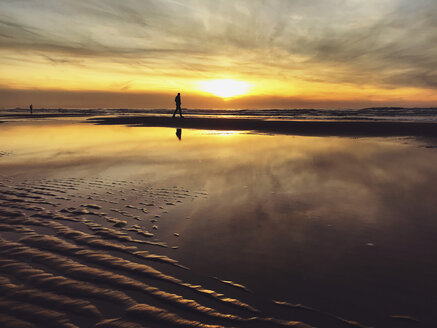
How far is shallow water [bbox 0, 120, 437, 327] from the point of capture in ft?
8.96

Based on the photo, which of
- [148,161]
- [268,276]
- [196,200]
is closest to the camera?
[268,276]

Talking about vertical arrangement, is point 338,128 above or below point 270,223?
above

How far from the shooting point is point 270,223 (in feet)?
14.6

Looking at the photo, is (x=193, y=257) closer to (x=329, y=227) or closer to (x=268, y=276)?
(x=268, y=276)

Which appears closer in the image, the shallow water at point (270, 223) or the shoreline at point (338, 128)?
the shallow water at point (270, 223)

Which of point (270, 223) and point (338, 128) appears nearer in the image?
point (270, 223)

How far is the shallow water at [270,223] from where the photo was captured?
8.96ft

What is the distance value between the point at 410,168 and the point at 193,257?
7.63 meters

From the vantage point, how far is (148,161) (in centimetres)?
941

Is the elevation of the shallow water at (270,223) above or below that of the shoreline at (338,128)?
below

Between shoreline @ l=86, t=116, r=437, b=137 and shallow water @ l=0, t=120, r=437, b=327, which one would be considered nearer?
shallow water @ l=0, t=120, r=437, b=327

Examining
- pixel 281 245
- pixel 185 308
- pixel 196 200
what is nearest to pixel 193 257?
pixel 185 308

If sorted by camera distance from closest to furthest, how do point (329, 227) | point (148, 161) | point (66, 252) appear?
point (66, 252)
point (329, 227)
point (148, 161)

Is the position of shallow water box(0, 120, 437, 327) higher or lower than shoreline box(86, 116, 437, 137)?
lower
